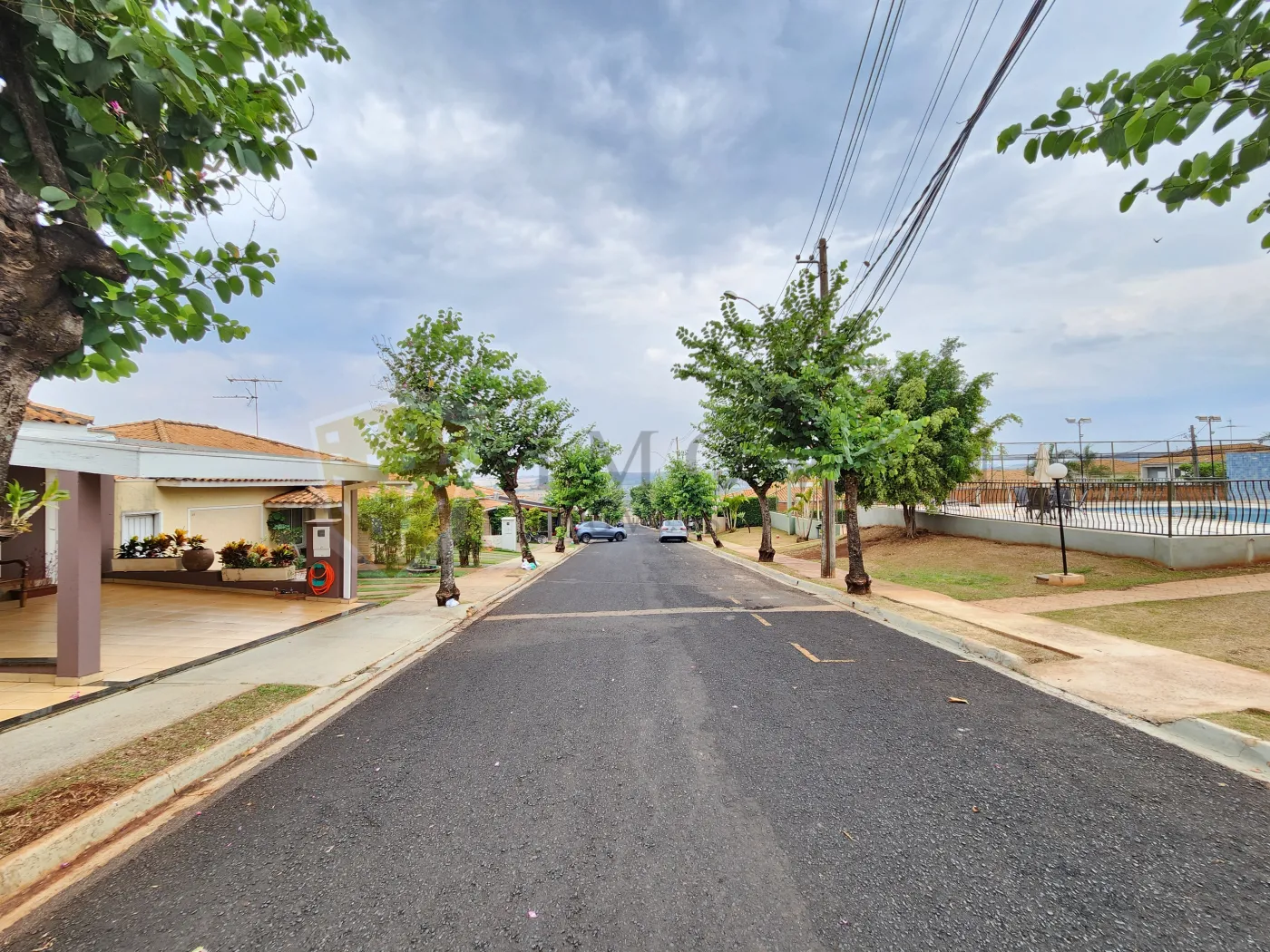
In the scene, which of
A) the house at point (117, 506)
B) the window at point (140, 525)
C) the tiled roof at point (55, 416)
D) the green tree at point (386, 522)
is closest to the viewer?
the house at point (117, 506)

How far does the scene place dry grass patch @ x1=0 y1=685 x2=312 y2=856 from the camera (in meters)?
3.11

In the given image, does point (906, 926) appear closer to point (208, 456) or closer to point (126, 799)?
point (126, 799)

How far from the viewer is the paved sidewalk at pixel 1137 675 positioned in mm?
4836

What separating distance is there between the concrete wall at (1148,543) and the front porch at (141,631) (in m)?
17.3

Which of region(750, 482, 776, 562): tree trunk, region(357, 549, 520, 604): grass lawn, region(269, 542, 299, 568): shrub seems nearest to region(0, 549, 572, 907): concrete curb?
region(357, 549, 520, 604): grass lawn

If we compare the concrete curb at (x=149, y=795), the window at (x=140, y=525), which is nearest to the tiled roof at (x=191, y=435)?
the window at (x=140, y=525)

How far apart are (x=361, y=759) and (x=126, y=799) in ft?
4.38

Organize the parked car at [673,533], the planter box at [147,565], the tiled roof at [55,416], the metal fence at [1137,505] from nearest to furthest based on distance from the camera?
the tiled roof at [55,416] < the metal fence at [1137,505] < the planter box at [147,565] < the parked car at [673,533]

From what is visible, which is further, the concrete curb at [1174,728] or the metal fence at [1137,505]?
the metal fence at [1137,505]

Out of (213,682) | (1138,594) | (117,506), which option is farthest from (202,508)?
(1138,594)

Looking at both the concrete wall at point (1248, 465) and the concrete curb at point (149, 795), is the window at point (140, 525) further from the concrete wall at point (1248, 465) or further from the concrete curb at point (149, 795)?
the concrete wall at point (1248, 465)

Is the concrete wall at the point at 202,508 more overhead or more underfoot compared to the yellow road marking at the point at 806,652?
more overhead

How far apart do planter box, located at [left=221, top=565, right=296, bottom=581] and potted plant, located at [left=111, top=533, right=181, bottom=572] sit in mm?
1208

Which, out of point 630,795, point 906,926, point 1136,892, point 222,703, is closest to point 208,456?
point 222,703
